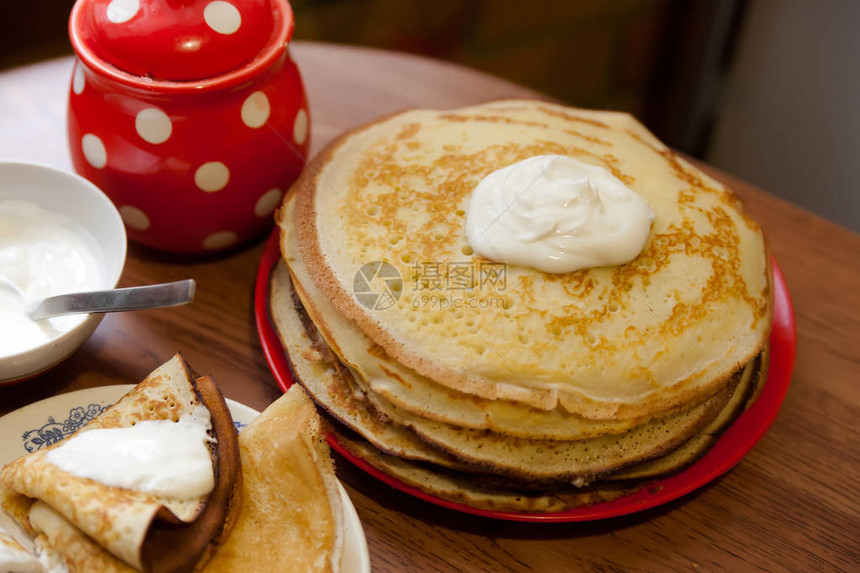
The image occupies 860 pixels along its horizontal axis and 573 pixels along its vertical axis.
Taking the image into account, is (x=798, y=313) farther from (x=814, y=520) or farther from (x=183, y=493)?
(x=183, y=493)

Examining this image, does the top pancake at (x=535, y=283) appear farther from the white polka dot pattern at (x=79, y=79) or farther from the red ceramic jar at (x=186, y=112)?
the white polka dot pattern at (x=79, y=79)

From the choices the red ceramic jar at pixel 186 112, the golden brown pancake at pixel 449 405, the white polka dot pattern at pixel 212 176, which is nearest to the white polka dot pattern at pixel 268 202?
the red ceramic jar at pixel 186 112

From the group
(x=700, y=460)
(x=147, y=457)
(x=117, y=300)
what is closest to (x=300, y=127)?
(x=117, y=300)

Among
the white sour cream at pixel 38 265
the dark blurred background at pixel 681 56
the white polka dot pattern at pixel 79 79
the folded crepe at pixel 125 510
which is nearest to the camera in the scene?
the folded crepe at pixel 125 510

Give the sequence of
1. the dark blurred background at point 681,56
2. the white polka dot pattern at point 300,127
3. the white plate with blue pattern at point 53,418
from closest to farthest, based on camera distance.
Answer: the white plate with blue pattern at point 53,418 < the white polka dot pattern at point 300,127 < the dark blurred background at point 681,56

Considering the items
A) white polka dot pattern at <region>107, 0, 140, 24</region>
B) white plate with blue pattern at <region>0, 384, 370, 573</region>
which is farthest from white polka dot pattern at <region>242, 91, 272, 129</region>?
white plate with blue pattern at <region>0, 384, 370, 573</region>

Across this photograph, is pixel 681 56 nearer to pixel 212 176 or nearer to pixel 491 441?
pixel 212 176

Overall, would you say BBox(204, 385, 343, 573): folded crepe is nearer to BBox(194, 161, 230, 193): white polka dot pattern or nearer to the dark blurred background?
BBox(194, 161, 230, 193): white polka dot pattern
